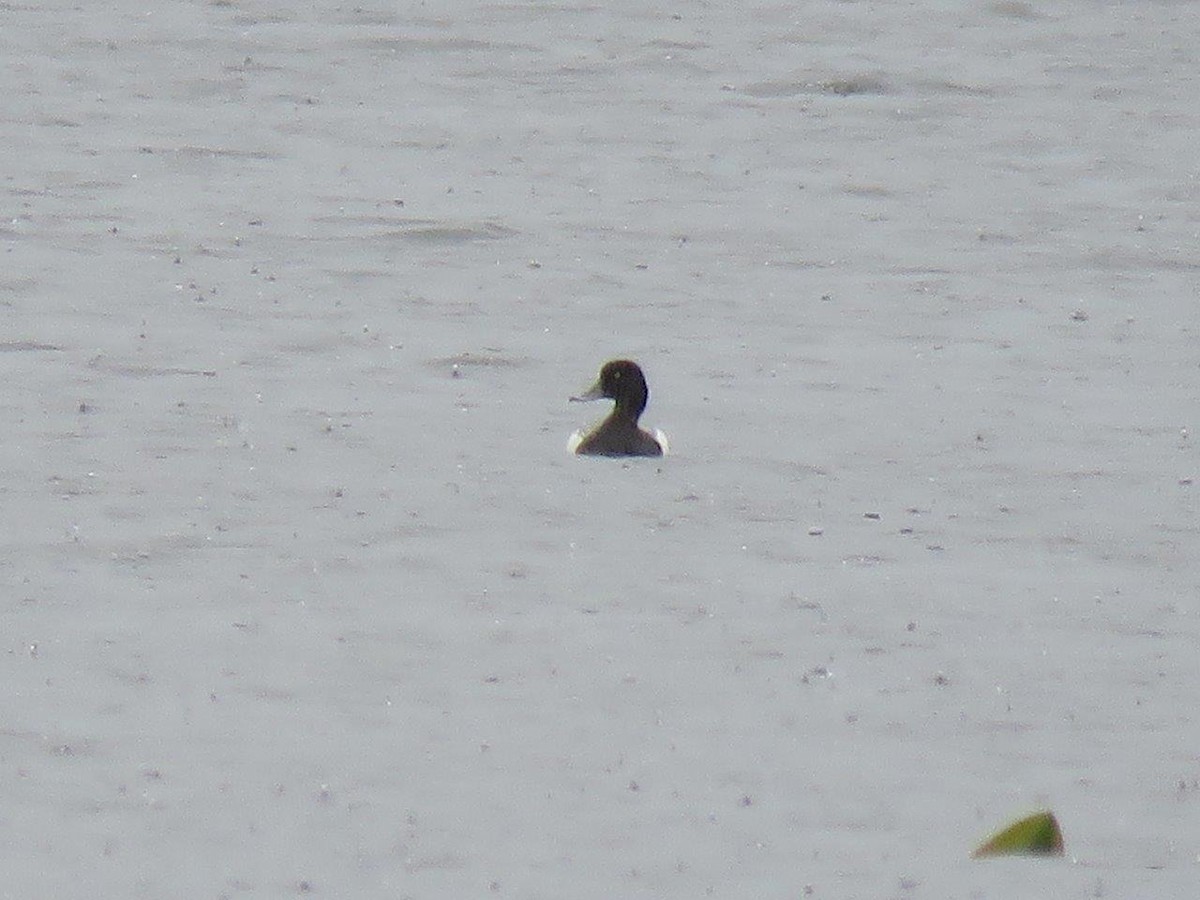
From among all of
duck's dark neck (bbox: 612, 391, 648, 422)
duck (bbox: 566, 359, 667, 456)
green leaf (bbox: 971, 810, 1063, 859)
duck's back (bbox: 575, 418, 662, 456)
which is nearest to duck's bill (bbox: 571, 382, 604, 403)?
duck (bbox: 566, 359, 667, 456)

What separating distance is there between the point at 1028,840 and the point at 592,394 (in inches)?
150

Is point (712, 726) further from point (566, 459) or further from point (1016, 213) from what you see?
point (1016, 213)

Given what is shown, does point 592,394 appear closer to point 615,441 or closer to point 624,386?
point 624,386

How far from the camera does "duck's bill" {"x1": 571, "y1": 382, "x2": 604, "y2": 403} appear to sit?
338 inches

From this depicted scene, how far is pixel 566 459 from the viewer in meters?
8.20

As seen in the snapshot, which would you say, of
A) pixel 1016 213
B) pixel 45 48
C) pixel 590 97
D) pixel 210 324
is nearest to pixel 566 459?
pixel 210 324

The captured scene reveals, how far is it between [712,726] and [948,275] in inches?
223

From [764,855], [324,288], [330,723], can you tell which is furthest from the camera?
[324,288]

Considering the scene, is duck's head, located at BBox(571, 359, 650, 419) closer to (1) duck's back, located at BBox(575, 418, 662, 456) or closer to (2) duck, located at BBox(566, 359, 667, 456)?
(2) duck, located at BBox(566, 359, 667, 456)

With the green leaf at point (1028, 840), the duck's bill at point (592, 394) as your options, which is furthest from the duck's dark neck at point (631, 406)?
the green leaf at point (1028, 840)

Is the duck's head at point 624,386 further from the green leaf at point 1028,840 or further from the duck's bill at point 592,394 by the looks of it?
the green leaf at point 1028,840

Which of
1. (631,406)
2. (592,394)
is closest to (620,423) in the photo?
(631,406)

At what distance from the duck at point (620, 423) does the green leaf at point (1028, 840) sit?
3.25 m

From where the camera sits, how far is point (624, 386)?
8391 mm
